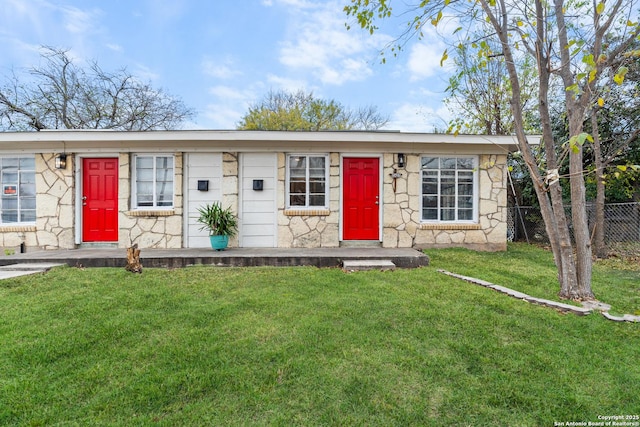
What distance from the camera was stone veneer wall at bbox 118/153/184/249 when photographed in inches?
249

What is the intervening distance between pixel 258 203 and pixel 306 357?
4629 mm

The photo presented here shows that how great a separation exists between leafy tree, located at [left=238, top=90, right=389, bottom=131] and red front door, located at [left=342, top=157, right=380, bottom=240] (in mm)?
11756

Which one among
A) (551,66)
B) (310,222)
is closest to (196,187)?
(310,222)

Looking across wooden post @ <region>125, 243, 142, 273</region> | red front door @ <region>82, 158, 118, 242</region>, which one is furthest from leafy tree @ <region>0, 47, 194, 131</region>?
wooden post @ <region>125, 243, 142, 273</region>

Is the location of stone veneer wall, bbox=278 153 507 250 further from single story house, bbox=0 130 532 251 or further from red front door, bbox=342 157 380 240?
red front door, bbox=342 157 380 240

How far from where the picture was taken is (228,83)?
50.5 ft

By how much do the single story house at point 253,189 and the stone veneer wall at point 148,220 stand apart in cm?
2

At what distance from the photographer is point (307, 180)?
6.59 metres

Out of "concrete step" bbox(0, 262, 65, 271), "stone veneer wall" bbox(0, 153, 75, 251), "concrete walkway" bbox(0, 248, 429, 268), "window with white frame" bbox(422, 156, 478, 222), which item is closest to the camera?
"concrete step" bbox(0, 262, 65, 271)

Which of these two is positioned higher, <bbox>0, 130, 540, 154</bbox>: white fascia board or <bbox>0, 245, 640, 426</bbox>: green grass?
<bbox>0, 130, 540, 154</bbox>: white fascia board

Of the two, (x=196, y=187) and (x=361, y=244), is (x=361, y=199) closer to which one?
(x=361, y=244)

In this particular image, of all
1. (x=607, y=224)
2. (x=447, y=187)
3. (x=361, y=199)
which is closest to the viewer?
→ (x=361, y=199)

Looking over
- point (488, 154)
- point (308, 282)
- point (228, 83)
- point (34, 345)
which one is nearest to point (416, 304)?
point (308, 282)

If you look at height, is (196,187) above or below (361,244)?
above
